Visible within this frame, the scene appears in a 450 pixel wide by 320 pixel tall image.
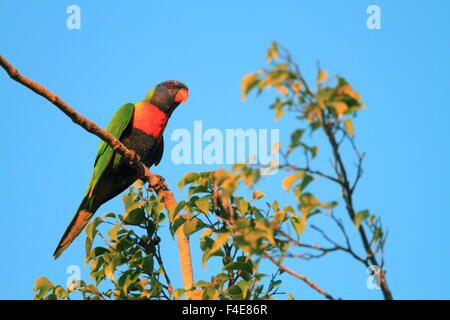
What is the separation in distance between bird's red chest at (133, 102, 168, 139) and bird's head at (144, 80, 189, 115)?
0.14 meters

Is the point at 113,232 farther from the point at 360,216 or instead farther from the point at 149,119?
the point at 149,119

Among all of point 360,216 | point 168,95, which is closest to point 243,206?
point 360,216

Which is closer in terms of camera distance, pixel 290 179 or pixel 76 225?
pixel 290 179

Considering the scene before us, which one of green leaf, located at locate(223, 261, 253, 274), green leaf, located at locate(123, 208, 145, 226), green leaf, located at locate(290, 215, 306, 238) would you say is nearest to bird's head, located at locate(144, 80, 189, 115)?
green leaf, located at locate(123, 208, 145, 226)

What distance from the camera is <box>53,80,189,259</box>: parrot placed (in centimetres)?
701

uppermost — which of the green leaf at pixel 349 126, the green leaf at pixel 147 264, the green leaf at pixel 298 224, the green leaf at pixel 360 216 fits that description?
the green leaf at pixel 298 224

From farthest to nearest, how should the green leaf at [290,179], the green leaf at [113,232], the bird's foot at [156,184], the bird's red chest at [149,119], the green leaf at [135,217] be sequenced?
the bird's red chest at [149,119], the bird's foot at [156,184], the green leaf at [135,217], the green leaf at [113,232], the green leaf at [290,179]

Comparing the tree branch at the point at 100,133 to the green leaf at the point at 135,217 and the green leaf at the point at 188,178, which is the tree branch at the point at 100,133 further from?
the green leaf at the point at 188,178

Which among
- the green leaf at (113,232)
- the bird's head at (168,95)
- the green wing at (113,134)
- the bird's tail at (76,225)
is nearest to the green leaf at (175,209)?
the green leaf at (113,232)

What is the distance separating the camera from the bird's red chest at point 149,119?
775 cm

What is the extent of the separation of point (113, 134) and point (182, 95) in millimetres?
1733

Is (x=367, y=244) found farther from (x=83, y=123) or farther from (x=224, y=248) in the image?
(x=83, y=123)

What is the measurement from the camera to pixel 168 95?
27.9 feet

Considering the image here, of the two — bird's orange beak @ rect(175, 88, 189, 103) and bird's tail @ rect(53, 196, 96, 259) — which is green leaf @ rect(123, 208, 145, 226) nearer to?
bird's tail @ rect(53, 196, 96, 259)
